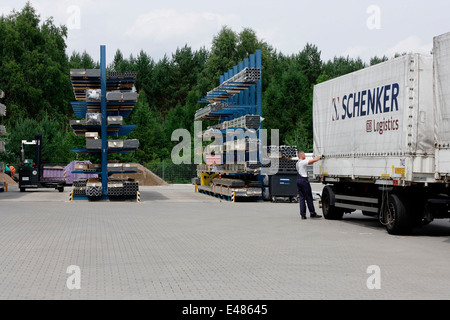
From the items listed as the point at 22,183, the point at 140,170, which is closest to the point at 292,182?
the point at 22,183

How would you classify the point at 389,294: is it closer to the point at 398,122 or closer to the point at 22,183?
the point at 398,122

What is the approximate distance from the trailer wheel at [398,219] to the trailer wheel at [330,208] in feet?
11.8

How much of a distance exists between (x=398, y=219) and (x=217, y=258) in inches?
202

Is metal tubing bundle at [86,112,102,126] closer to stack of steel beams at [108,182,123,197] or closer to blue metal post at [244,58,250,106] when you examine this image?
stack of steel beams at [108,182,123,197]

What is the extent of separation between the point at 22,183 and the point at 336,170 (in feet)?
80.1

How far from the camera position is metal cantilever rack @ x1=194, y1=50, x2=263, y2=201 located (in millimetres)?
26859

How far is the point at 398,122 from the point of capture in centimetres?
1416

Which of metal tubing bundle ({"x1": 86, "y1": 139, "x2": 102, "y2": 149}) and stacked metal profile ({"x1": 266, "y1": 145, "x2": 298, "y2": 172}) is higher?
metal tubing bundle ({"x1": 86, "y1": 139, "x2": 102, "y2": 149})

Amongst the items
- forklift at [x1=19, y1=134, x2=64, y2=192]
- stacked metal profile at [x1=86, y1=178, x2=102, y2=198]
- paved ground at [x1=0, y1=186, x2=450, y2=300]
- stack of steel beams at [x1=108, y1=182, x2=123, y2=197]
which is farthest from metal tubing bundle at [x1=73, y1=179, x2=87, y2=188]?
forklift at [x1=19, y1=134, x2=64, y2=192]

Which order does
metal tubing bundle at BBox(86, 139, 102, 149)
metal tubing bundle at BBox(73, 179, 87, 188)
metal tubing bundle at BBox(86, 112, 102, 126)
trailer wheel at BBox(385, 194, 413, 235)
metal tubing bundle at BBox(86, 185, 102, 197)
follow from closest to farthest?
trailer wheel at BBox(385, 194, 413, 235) < metal tubing bundle at BBox(86, 185, 102, 197) < metal tubing bundle at BBox(86, 112, 102, 126) < metal tubing bundle at BBox(86, 139, 102, 149) < metal tubing bundle at BBox(73, 179, 87, 188)

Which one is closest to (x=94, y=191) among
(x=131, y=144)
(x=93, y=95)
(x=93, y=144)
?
(x=93, y=144)

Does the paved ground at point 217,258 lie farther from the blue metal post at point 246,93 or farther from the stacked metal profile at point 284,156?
the blue metal post at point 246,93

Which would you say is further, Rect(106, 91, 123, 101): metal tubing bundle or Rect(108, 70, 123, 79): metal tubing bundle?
Rect(108, 70, 123, 79): metal tubing bundle

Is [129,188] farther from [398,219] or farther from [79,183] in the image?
[398,219]
